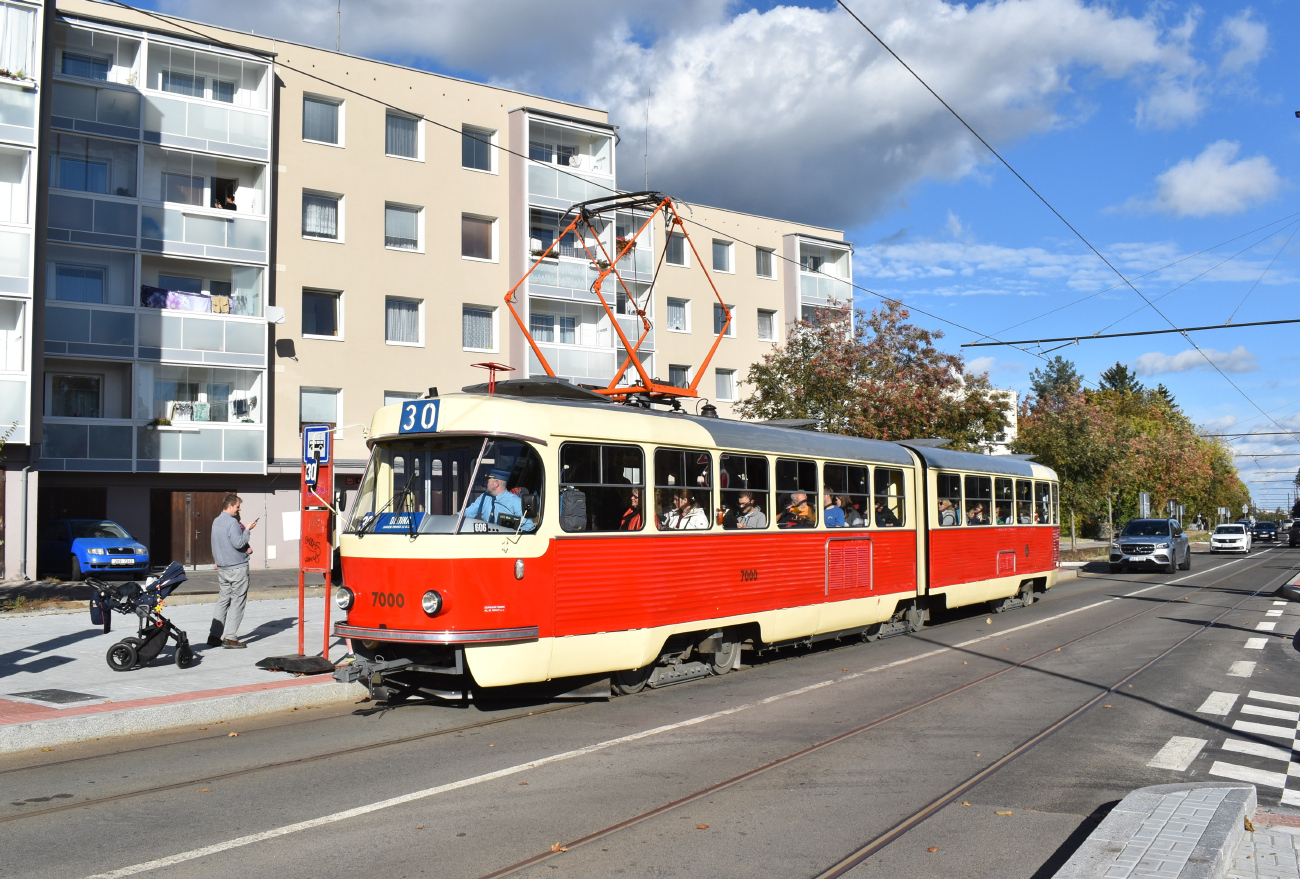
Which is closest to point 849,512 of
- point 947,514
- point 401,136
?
point 947,514

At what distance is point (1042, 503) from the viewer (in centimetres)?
2255

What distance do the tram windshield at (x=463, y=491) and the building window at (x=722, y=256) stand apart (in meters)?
36.3

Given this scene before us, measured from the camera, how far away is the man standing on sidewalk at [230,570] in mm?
12508

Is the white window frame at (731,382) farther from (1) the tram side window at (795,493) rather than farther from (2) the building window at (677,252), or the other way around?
(1) the tram side window at (795,493)

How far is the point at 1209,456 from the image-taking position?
3374 inches

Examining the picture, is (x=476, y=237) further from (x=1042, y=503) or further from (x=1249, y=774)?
(x=1249, y=774)

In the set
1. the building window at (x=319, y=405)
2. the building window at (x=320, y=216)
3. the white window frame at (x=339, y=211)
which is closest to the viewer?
the building window at (x=319, y=405)

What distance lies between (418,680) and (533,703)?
3.72 ft

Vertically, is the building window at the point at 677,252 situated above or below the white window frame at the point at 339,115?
below

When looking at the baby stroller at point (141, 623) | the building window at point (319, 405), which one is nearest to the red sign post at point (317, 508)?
the baby stroller at point (141, 623)

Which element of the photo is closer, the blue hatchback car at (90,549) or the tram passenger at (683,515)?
the tram passenger at (683,515)

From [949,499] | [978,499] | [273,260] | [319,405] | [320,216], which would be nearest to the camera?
[949,499]

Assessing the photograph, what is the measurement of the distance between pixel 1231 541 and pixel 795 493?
47.8 meters

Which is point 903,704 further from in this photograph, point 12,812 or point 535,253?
point 535,253
